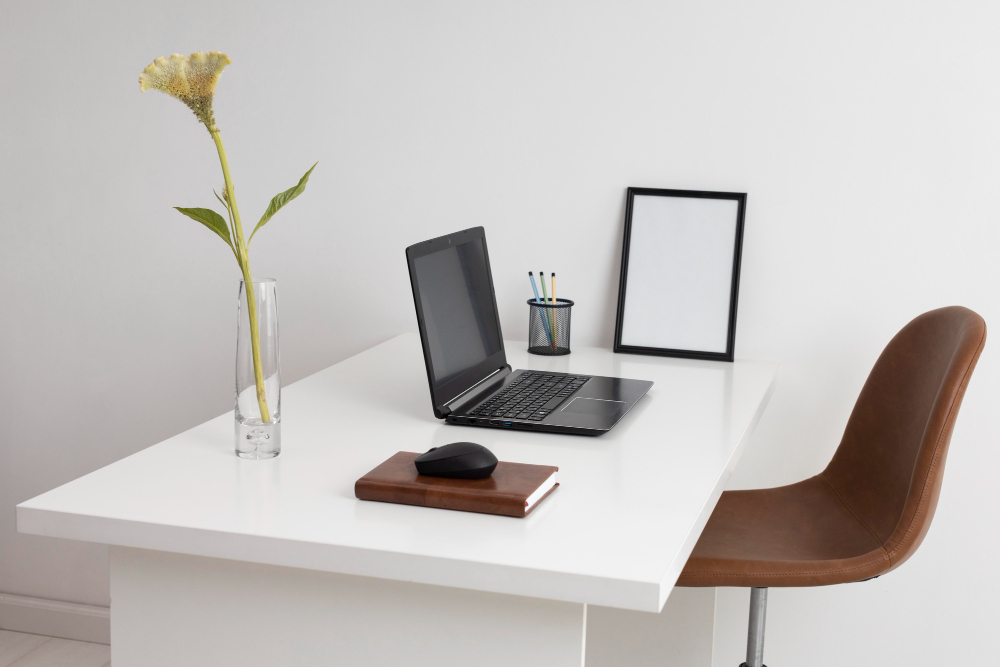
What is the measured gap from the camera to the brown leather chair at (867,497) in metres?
1.40

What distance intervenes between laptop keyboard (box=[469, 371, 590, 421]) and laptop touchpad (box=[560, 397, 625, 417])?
2cm

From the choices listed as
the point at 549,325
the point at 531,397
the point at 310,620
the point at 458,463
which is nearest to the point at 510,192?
the point at 549,325

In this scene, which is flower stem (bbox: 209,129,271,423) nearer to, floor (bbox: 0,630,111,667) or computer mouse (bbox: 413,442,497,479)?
computer mouse (bbox: 413,442,497,479)

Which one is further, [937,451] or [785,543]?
[785,543]

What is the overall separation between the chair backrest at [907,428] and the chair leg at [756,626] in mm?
A: 218

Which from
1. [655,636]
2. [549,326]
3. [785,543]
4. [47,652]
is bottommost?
[47,652]

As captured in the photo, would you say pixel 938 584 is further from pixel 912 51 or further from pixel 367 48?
pixel 367 48

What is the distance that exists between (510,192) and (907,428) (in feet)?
3.16

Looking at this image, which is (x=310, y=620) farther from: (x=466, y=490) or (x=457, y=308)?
(x=457, y=308)

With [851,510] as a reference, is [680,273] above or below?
above

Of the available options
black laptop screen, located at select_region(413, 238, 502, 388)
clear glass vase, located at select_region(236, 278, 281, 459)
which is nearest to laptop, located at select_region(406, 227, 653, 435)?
black laptop screen, located at select_region(413, 238, 502, 388)

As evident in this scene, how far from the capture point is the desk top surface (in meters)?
0.93

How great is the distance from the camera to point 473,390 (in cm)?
158

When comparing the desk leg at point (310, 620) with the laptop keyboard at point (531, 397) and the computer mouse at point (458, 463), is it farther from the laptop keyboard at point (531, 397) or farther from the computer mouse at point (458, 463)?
the laptop keyboard at point (531, 397)
